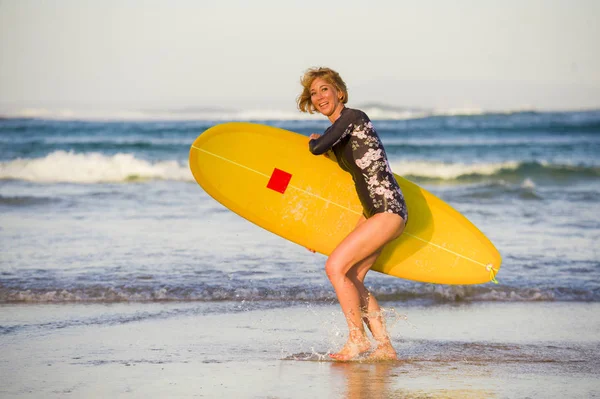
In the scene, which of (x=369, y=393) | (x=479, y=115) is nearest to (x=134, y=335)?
(x=369, y=393)

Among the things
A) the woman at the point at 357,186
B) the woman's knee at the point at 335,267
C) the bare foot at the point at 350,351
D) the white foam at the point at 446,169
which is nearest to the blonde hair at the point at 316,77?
the woman at the point at 357,186

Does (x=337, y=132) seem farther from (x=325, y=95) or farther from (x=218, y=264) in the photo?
(x=218, y=264)

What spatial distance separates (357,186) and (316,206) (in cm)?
66

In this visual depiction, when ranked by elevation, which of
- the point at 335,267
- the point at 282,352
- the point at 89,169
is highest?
the point at 335,267

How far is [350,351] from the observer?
430 centimetres

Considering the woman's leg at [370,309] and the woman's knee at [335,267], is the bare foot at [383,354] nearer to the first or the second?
the woman's leg at [370,309]

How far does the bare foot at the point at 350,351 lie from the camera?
429 centimetres

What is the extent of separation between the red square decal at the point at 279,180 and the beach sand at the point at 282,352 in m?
0.83

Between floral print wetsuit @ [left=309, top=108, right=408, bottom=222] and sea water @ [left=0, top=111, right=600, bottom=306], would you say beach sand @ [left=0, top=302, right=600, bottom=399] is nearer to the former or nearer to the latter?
sea water @ [left=0, top=111, right=600, bottom=306]

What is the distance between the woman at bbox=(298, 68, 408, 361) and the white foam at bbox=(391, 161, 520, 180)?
11895 mm

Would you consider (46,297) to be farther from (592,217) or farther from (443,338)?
(592,217)

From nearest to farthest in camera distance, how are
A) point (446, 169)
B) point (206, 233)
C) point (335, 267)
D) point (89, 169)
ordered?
point (335, 267)
point (206, 233)
point (89, 169)
point (446, 169)

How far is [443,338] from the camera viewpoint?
483 cm

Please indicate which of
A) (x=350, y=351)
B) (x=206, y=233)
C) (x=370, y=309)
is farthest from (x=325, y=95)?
(x=206, y=233)
